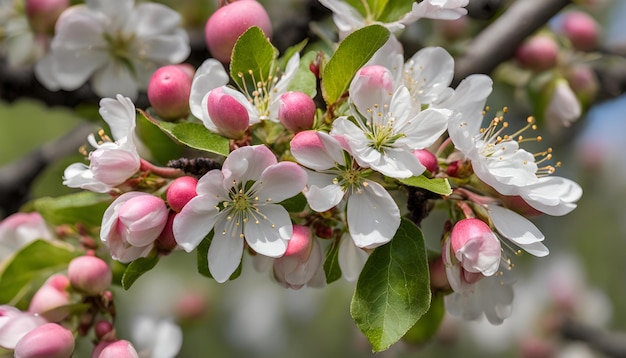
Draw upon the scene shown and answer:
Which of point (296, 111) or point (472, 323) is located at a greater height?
point (296, 111)

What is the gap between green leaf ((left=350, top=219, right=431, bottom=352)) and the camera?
114 centimetres

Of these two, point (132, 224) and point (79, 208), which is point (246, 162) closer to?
point (132, 224)

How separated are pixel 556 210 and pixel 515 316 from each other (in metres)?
2.60

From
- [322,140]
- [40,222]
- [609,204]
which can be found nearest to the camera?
[322,140]

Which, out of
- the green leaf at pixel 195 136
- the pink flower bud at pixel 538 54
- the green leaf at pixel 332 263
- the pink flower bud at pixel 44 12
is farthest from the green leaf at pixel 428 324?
the pink flower bud at pixel 44 12

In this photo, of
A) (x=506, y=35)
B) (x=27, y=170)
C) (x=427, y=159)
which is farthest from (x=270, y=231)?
(x=27, y=170)

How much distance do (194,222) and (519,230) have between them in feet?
1.66

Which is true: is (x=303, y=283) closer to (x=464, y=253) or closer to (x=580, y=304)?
(x=464, y=253)

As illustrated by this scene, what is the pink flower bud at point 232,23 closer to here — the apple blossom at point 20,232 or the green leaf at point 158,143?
the green leaf at point 158,143

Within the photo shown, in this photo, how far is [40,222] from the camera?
1.56m

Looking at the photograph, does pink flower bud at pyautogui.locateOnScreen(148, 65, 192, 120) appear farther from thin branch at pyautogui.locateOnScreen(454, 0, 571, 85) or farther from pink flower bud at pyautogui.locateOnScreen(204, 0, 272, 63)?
thin branch at pyautogui.locateOnScreen(454, 0, 571, 85)

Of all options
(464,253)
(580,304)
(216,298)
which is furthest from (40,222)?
(580,304)

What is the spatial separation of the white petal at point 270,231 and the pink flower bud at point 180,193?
10 cm

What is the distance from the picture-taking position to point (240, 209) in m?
1.19
